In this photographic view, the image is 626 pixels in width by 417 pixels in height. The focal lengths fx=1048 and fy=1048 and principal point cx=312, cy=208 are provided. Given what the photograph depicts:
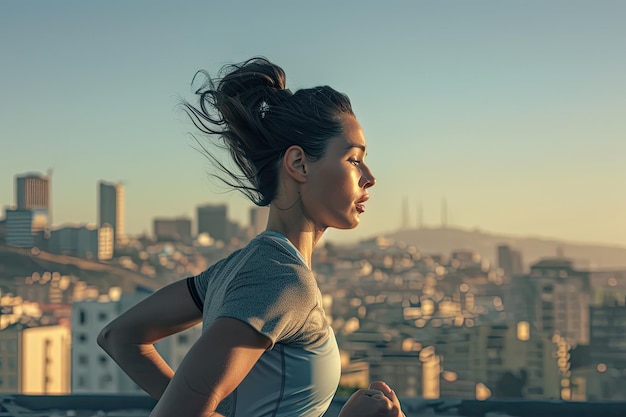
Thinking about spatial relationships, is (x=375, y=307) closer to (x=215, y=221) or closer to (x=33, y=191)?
(x=215, y=221)

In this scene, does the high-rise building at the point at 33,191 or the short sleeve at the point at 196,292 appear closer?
the short sleeve at the point at 196,292

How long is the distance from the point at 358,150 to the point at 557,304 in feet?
172

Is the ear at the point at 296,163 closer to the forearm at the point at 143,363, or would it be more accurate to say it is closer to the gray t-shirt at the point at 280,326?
the gray t-shirt at the point at 280,326

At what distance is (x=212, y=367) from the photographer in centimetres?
71

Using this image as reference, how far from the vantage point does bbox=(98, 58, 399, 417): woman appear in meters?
0.72

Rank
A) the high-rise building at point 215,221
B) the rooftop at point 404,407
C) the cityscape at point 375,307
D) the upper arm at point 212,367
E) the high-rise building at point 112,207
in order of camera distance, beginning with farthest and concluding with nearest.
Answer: the high-rise building at point 215,221 → the high-rise building at point 112,207 → the cityscape at point 375,307 → the rooftop at point 404,407 → the upper arm at point 212,367

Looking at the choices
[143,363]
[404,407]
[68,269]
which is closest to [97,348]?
[68,269]

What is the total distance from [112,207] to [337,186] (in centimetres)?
6674

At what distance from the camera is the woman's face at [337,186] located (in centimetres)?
85

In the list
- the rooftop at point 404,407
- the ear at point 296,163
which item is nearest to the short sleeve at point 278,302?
the ear at point 296,163

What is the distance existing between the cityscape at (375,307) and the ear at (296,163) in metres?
34.5

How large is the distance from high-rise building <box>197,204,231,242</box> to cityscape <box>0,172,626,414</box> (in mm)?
190

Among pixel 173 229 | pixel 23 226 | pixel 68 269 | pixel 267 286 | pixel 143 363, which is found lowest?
pixel 68 269

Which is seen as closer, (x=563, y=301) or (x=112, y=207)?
(x=563, y=301)
